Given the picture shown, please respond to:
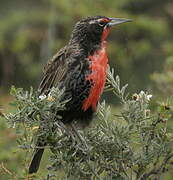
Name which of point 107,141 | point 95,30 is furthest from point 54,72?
point 107,141

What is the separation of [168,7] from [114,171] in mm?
5837

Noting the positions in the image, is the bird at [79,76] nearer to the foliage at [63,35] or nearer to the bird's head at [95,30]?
the bird's head at [95,30]

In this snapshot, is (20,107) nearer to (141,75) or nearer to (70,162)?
(70,162)

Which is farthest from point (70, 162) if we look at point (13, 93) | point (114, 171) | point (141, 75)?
point (141, 75)

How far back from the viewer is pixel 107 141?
3930 millimetres

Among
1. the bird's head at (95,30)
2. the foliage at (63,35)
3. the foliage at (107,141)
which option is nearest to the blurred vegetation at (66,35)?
the foliage at (63,35)

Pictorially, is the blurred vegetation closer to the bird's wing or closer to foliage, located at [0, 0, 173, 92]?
foliage, located at [0, 0, 173, 92]

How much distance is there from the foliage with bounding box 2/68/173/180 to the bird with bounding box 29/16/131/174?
1.69 feet

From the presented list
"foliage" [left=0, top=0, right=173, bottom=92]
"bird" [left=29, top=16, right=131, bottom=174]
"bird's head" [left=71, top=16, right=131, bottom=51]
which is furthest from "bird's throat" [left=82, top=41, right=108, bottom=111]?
"foliage" [left=0, top=0, right=173, bottom=92]

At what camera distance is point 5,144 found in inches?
249

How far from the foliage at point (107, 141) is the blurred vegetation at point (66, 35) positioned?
4.58 m

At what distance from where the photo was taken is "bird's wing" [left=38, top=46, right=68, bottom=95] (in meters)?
4.79

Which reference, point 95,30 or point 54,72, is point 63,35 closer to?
point 95,30

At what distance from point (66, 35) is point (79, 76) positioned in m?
5.41
